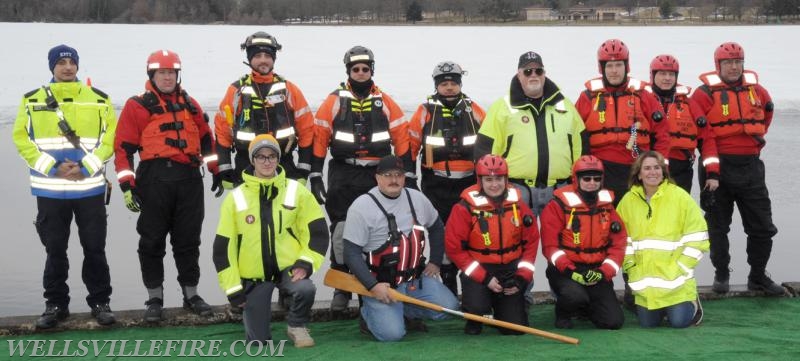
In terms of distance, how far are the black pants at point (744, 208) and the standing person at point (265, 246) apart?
265 centimetres

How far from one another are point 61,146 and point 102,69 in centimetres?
1334

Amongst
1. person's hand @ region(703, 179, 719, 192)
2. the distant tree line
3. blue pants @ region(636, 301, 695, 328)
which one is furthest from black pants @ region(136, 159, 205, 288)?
the distant tree line

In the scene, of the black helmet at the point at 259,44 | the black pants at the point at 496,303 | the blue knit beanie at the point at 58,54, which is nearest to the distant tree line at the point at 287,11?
the black helmet at the point at 259,44

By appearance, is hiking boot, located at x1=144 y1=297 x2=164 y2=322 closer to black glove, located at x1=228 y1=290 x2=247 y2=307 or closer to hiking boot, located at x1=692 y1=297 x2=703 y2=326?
black glove, located at x1=228 y1=290 x2=247 y2=307

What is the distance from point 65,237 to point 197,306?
852 millimetres

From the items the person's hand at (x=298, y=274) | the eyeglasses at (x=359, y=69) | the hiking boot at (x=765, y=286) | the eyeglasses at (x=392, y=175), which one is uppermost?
the eyeglasses at (x=359, y=69)

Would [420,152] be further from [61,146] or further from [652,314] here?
[61,146]

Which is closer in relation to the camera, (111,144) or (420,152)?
(111,144)

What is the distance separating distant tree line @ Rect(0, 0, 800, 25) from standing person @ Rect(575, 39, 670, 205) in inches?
1071

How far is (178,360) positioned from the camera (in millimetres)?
4629

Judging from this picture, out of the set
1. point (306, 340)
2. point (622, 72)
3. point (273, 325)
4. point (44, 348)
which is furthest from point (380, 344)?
point (622, 72)

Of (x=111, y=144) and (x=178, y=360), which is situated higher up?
(x=111, y=144)

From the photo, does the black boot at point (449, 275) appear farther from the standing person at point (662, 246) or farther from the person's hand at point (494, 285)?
the standing person at point (662, 246)

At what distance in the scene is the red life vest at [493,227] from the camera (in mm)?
5016
